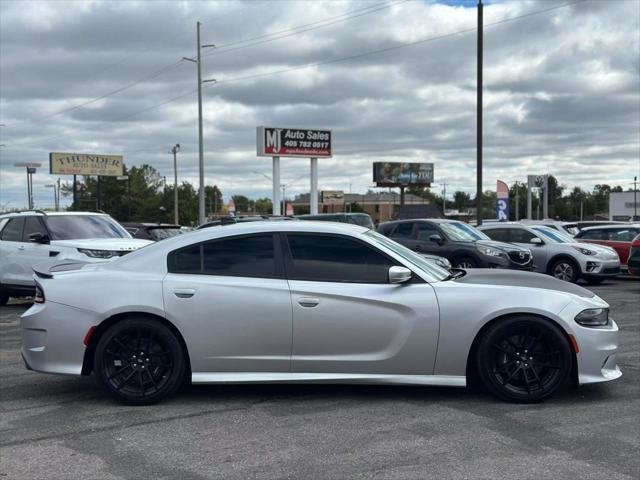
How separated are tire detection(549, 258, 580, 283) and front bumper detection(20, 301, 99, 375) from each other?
43.1 ft

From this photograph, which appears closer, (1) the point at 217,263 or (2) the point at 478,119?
(1) the point at 217,263

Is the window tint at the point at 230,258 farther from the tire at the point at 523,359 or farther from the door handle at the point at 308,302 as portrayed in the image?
the tire at the point at 523,359

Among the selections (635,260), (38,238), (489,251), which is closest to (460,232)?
(489,251)

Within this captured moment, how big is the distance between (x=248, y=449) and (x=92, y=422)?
1412 mm

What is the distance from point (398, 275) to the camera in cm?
551

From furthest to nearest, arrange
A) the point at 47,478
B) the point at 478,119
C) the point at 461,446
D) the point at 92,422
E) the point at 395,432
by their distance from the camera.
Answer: the point at 478,119 < the point at 92,422 < the point at 395,432 < the point at 461,446 < the point at 47,478

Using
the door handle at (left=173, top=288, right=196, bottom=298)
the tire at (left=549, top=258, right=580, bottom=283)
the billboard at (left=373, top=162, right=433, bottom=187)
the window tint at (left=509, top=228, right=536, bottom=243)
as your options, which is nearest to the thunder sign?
the window tint at (left=509, top=228, right=536, bottom=243)

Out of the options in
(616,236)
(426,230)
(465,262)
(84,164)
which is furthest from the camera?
(84,164)

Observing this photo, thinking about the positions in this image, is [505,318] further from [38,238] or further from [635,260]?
[635,260]

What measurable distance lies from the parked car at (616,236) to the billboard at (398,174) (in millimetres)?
66228

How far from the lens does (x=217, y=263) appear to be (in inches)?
229

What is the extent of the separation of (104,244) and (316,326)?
7137 mm

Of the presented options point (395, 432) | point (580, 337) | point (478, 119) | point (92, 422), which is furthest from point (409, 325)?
point (478, 119)

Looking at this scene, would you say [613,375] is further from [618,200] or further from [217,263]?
[618,200]
